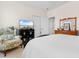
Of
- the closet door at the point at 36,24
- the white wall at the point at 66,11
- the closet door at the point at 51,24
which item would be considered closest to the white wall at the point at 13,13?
the closet door at the point at 36,24

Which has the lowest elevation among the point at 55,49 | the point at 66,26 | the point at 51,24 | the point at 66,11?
the point at 55,49

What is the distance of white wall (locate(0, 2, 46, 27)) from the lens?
16.1 ft

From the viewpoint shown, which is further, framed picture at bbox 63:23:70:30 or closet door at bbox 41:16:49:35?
closet door at bbox 41:16:49:35

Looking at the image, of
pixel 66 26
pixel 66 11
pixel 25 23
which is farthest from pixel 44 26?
pixel 66 11

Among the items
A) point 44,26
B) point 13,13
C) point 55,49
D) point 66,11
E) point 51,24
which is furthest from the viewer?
point 44,26

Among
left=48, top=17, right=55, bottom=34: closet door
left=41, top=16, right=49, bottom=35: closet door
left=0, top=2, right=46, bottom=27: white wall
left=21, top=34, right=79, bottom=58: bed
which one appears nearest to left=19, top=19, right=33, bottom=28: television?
left=0, top=2, right=46, bottom=27: white wall

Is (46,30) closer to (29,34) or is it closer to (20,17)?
(29,34)

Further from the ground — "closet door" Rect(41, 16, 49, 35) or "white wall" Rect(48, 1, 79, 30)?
"white wall" Rect(48, 1, 79, 30)

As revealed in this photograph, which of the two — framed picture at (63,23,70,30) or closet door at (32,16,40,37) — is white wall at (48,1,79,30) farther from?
closet door at (32,16,40,37)

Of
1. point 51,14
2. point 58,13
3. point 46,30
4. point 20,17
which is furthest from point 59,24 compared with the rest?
point 20,17

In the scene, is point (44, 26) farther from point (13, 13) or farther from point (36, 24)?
point (13, 13)

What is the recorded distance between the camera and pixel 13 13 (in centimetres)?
523

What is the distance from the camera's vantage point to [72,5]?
14.1ft

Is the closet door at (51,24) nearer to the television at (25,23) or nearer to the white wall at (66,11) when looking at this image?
the white wall at (66,11)
